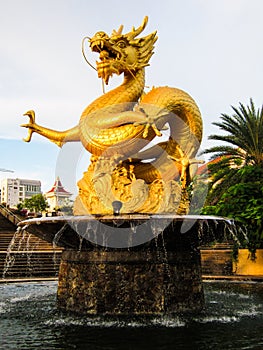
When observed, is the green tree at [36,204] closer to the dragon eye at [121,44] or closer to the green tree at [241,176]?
the green tree at [241,176]

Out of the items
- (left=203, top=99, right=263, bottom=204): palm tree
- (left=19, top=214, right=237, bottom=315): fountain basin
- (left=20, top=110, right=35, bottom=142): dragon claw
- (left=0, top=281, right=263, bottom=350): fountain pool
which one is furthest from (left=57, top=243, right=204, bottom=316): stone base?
(left=203, top=99, right=263, bottom=204): palm tree

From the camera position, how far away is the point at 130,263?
22.6 feet

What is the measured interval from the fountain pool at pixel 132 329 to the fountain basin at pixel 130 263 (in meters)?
0.24

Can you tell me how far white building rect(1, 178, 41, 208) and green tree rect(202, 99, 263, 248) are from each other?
116 meters

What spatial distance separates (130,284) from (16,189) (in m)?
135

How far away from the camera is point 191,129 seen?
28.6 feet

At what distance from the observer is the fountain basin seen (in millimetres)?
6664

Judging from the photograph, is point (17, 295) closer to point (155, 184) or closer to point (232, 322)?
point (155, 184)

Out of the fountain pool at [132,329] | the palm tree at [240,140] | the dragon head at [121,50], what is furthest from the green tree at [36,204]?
Result: the dragon head at [121,50]

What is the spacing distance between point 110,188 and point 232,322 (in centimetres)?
312

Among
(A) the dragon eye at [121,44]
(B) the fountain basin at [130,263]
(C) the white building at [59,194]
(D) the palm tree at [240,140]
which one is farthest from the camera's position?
(D) the palm tree at [240,140]

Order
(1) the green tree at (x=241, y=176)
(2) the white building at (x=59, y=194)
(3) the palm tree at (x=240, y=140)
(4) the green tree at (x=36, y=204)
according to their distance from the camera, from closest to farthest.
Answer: (2) the white building at (x=59, y=194), (1) the green tree at (x=241, y=176), (3) the palm tree at (x=240, y=140), (4) the green tree at (x=36, y=204)

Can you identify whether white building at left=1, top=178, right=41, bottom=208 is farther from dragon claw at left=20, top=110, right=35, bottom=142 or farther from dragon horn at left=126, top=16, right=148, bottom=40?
dragon horn at left=126, top=16, right=148, bottom=40

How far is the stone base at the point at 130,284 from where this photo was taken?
673 cm
